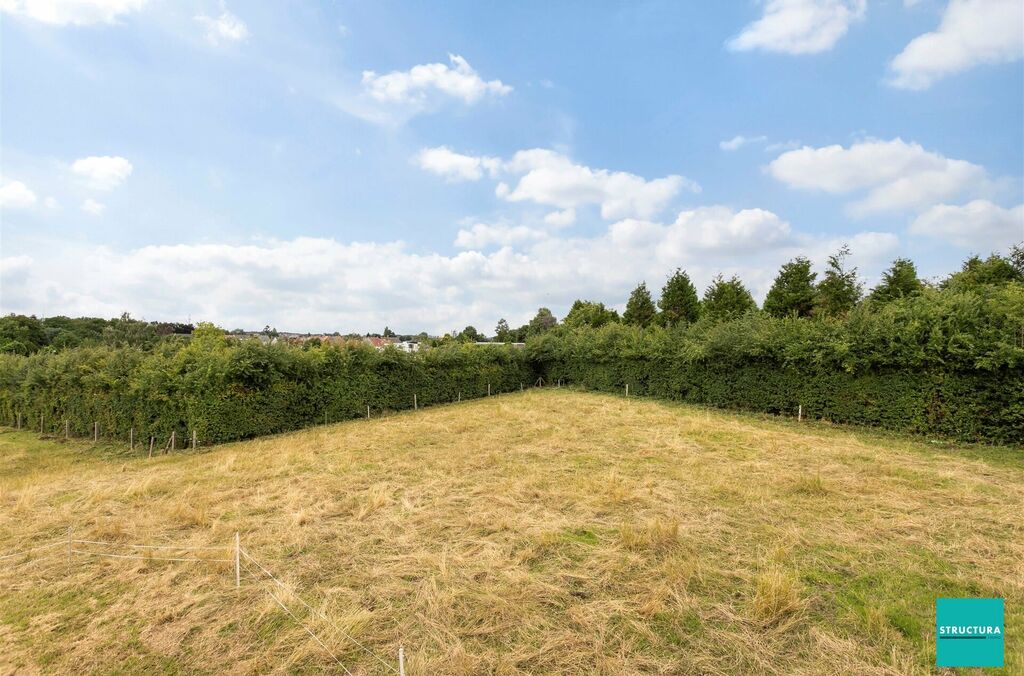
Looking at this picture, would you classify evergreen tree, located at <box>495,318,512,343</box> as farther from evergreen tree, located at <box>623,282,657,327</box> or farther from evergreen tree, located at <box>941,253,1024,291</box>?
evergreen tree, located at <box>941,253,1024,291</box>

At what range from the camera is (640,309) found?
3269 centimetres

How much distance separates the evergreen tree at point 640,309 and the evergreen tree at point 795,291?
29.6 feet

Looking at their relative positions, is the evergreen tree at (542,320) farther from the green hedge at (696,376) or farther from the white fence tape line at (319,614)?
the white fence tape line at (319,614)

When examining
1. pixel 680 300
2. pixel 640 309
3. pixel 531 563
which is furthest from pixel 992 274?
pixel 531 563

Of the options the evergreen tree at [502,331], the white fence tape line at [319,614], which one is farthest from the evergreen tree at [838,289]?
the evergreen tree at [502,331]

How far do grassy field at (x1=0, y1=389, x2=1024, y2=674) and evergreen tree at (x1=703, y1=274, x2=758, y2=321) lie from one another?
1890 cm

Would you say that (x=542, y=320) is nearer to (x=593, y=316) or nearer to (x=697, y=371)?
(x=593, y=316)

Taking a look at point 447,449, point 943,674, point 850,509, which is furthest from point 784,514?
point 447,449

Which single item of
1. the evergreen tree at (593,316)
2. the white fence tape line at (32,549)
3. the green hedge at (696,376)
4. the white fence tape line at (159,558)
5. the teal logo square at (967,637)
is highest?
the evergreen tree at (593,316)

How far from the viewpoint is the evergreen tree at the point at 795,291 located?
2309 centimetres

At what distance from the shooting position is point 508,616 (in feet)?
12.0

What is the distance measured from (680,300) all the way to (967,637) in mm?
28406

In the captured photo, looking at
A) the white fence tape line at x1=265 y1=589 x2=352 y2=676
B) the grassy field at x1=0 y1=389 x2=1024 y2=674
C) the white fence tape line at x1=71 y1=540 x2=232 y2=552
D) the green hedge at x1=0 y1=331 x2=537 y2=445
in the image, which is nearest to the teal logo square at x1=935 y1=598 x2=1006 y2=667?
the grassy field at x1=0 y1=389 x2=1024 y2=674

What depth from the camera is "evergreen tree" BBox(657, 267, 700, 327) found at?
97.8ft
